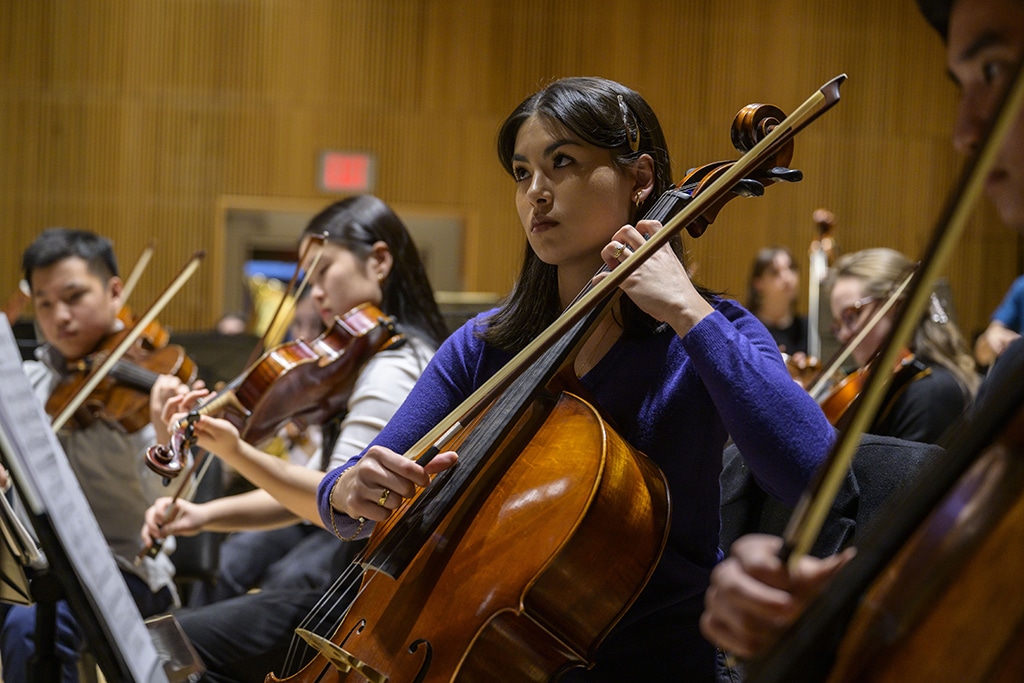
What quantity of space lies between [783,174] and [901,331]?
1.89 ft

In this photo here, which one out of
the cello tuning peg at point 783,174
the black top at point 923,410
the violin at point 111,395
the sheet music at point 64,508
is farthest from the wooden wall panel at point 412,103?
the sheet music at point 64,508

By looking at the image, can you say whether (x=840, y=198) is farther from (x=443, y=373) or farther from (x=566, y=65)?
(x=443, y=373)

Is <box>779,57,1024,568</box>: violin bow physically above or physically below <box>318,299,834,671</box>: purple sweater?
above

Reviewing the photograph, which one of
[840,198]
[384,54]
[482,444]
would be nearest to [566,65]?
[384,54]

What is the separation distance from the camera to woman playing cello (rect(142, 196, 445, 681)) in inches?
76.0

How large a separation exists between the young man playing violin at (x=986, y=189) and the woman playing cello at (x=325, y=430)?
128 centimetres

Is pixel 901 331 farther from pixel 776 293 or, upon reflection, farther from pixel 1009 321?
pixel 776 293

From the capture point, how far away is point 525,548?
1095 millimetres

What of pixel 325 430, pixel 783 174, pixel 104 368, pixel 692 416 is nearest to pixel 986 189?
pixel 783 174

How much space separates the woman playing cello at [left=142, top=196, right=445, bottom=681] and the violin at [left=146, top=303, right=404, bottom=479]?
0.02m

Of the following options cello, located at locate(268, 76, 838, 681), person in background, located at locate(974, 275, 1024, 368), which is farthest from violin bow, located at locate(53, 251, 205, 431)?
person in background, located at locate(974, 275, 1024, 368)

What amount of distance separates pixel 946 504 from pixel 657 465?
612 millimetres

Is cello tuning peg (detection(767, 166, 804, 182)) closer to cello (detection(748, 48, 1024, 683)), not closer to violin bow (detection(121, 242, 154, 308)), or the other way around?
cello (detection(748, 48, 1024, 683))

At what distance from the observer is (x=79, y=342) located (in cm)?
264
